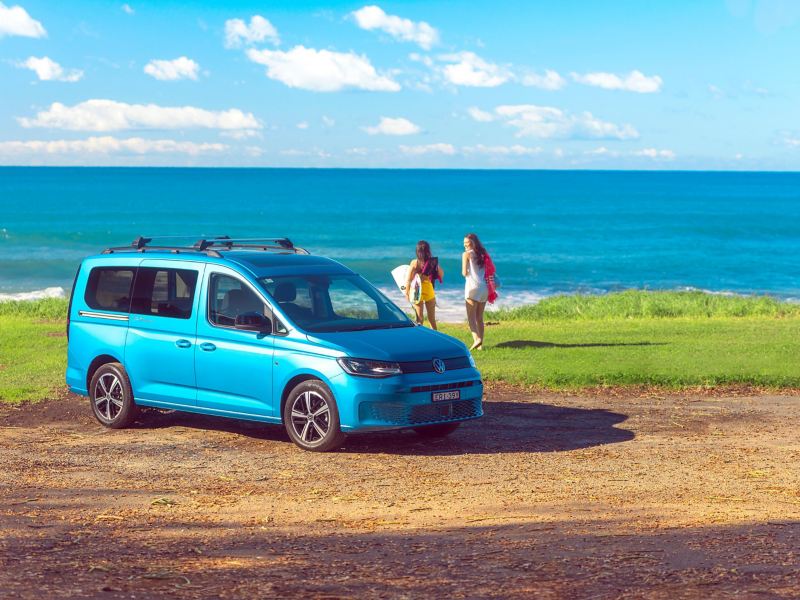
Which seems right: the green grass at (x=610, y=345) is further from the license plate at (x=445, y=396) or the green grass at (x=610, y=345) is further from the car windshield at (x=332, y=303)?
the license plate at (x=445, y=396)

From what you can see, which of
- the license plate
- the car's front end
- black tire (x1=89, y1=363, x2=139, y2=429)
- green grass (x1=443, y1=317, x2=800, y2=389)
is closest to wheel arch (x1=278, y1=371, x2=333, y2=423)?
the car's front end

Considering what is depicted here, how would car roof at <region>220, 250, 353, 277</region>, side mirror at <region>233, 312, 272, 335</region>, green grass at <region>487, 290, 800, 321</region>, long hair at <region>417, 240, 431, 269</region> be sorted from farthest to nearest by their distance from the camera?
green grass at <region>487, 290, 800, 321</region>, long hair at <region>417, 240, 431, 269</region>, car roof at <region>220, 250, 353, 277</region>, side mirror at <region>233, 312, 272, 335</region>

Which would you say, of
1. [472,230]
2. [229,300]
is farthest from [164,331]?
[472,230]

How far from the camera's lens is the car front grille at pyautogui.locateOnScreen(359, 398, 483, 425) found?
1072 cm

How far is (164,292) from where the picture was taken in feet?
40.2

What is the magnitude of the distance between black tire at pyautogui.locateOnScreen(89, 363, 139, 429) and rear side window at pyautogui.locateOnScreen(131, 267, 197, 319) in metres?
0.70

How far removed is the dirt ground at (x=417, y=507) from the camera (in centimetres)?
657

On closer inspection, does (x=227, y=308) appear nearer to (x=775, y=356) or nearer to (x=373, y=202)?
(x=775, y=356)

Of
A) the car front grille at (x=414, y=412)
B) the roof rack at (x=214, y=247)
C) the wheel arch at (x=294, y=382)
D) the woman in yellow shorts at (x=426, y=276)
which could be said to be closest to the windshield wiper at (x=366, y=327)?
the wheel arch at (x=294, y=382)

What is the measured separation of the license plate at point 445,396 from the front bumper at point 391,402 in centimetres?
3

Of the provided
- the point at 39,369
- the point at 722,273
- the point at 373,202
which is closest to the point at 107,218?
the point at 373,202

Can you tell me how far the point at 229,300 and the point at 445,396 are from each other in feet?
7.76

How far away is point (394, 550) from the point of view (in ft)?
24.1

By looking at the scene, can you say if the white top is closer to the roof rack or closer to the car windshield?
the roof rack
